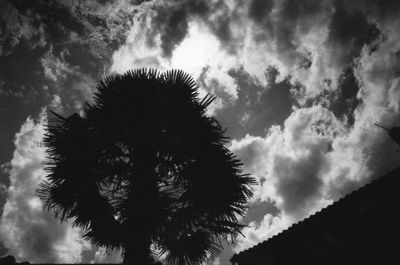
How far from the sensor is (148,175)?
6750 mm

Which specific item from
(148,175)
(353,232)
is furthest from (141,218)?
(353,232)

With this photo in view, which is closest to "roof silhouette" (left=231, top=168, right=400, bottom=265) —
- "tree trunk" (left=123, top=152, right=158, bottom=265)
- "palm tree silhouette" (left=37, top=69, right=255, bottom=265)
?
"palm tree silhouette" (left=37, top=69, right=255, bottom=265)

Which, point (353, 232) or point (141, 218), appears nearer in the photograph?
point (141, 218)

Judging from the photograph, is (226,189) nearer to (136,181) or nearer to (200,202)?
(200,202)

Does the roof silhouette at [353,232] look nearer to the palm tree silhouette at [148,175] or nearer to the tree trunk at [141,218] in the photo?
the palm tree silhouette at [148,175]

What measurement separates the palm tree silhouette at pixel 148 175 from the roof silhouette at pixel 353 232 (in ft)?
5.44

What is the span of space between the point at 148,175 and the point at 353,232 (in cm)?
510

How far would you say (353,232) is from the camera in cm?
614

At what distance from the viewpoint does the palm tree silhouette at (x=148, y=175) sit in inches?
249

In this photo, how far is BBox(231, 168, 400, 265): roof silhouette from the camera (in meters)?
5.64

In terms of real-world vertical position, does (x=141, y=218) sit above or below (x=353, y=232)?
above


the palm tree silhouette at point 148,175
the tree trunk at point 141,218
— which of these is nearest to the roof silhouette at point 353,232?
the palm tree silhouette at point 148,175

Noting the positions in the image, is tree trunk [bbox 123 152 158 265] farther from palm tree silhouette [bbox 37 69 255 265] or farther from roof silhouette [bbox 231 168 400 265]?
roof silhouette [bbox 231 168 400 265]

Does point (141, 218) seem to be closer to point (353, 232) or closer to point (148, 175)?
point (148, 175)
